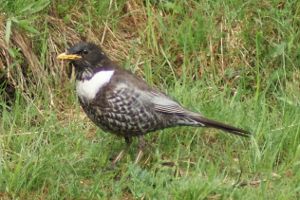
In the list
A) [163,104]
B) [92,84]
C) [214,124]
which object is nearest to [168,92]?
[163,104]

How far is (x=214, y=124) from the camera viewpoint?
707 cm

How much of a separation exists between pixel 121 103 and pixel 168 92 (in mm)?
1007

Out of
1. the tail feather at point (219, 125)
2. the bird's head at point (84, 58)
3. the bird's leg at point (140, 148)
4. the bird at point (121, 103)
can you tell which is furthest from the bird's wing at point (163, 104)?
the bird's head at point (84, 58)

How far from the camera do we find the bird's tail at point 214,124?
7.07m

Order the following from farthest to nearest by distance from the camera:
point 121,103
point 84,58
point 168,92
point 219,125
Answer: point 168,92
point 84,58
point 219,125
point 121,103

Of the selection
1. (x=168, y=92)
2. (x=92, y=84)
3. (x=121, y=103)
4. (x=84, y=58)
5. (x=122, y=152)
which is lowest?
(x=122, y=152)

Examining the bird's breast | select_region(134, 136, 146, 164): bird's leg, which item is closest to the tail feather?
select_region(134, 136, 146, 164): bird's leg

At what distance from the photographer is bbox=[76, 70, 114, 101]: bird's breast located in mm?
6953

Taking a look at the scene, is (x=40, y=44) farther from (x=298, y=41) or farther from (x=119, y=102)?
(x=298, y=41)

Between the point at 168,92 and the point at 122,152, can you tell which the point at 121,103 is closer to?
the point at 122,152

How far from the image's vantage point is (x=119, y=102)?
22.8 feet

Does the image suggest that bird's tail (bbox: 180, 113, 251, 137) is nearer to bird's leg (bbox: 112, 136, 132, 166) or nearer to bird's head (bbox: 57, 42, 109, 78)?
bird's leg (bbox: 112, 136, 132, 166)

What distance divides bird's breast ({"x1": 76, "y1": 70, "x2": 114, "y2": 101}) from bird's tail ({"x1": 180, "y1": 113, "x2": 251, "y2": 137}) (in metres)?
0.66

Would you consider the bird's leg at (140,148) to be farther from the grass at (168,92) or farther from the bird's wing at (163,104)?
the bird's wing at (163,104)
